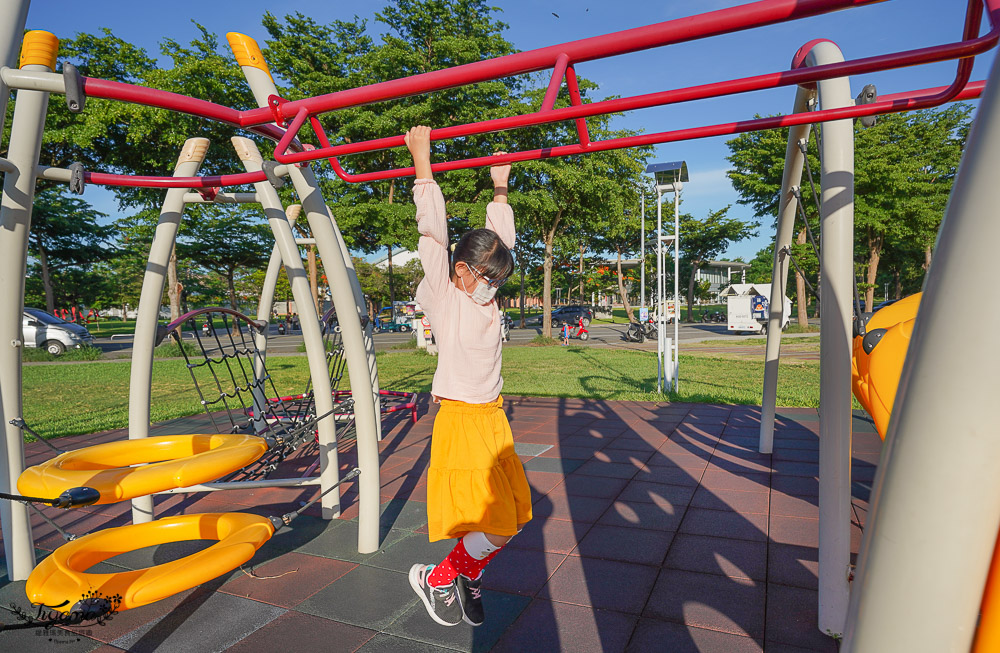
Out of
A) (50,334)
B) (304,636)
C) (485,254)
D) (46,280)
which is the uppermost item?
(46,280)

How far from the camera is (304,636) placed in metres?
2.42

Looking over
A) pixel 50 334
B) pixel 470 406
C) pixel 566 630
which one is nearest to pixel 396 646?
pixel 566 630

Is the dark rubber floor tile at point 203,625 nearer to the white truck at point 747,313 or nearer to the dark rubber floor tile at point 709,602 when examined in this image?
the dark rubber floor tile at point 709,602

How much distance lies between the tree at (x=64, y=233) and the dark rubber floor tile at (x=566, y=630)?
29.9m

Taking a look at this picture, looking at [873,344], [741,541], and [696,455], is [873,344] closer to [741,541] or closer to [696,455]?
[741,541]

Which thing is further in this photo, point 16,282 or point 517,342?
point 517,342

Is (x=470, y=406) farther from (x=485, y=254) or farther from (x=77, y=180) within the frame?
(x=77, y=180)

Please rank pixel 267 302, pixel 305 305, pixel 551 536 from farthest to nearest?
pixel 267 302 → pixel 305 305 → pixel 551 536

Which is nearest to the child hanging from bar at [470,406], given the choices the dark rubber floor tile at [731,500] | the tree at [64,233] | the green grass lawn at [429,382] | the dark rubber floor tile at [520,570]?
the dark rubber floor tile at [520,570]

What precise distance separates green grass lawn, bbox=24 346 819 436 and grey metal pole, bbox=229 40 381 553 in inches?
222

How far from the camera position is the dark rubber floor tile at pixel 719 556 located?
9.48 feet

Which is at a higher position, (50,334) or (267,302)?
(267,302)

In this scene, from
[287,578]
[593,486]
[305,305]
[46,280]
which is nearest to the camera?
[287,578]

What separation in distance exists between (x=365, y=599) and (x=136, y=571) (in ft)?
3.27
